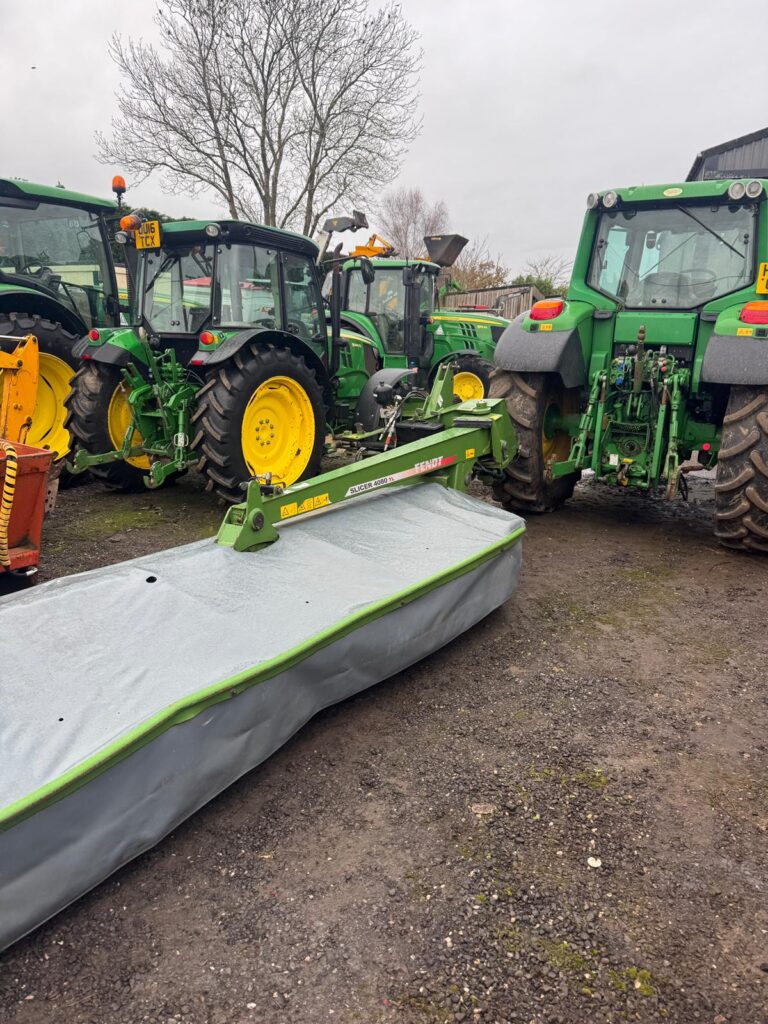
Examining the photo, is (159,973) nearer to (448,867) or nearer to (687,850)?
(448,867)

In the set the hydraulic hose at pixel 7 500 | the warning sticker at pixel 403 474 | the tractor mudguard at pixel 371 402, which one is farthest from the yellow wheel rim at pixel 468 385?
the hydraulic hose at pixel 7 500

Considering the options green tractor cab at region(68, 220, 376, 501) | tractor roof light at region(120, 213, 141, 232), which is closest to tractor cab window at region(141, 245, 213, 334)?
green tractor cab at region(68, 220, 376, 501)

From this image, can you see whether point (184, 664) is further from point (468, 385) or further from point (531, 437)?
point (468, 385)

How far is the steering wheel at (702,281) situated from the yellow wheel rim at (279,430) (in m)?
2.84

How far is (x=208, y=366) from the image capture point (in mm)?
4969

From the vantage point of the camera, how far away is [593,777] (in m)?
2.40

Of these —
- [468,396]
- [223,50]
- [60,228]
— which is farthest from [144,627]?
[223,50]

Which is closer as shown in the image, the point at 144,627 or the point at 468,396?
the point at 144,627

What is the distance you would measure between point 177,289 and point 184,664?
13.7 ft

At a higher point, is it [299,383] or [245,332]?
[245,332]

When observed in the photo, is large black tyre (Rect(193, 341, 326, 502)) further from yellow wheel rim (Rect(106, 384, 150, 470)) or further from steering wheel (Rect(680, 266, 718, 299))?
steering wheel (Rect(680, 266, 718, 299))

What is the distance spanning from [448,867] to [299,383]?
4.07m

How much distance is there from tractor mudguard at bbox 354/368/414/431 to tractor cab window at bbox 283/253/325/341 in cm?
63

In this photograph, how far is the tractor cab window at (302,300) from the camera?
5777 mm
